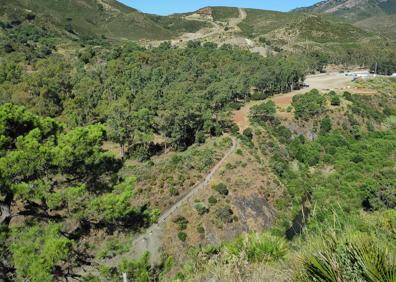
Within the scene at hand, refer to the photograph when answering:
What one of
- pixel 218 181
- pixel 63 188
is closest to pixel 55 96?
pixel 218 181

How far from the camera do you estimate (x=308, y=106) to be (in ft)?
215

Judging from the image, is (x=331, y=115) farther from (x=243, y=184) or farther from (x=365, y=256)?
(x=365, y=256)

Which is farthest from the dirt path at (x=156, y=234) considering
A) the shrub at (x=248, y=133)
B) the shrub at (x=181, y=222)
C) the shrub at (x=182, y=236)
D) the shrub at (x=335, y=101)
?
the shrub at (x=335, y=101)

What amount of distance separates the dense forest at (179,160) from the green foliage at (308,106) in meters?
0.22

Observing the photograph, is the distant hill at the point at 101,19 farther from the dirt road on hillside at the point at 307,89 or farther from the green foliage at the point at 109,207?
the green foliage at the point at 109,207

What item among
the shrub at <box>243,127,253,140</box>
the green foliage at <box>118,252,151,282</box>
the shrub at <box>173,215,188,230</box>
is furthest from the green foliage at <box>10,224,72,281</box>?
the shrub at <box>243,127,253,140</box>

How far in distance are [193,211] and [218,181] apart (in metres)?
5.76

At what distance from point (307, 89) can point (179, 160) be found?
167 feet

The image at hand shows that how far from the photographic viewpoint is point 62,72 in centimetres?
6038

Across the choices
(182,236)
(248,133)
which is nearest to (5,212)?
(182,236)

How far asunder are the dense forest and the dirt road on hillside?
1596 mm

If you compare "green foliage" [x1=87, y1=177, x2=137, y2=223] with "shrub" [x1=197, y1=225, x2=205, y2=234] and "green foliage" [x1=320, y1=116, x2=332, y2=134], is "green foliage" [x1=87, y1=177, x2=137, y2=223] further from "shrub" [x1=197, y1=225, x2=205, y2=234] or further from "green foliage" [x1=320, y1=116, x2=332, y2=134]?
"green foliage" [x1=320, y1=116, x2=332, y2=134]

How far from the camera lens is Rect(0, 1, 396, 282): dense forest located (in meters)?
8.72

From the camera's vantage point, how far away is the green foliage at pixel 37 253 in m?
12.4
